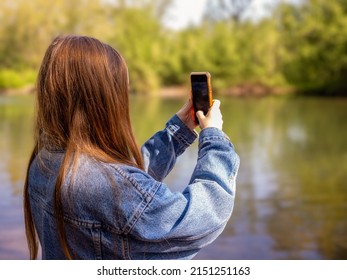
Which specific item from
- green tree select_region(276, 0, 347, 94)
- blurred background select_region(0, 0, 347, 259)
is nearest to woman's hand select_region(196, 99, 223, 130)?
blurred background select_region(0, 0, 347, 259)

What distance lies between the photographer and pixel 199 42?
112ft

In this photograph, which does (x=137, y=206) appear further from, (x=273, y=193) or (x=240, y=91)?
(x=240, y=91)

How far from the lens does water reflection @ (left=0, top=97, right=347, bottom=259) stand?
3863 mm

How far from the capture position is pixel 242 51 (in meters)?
32.8

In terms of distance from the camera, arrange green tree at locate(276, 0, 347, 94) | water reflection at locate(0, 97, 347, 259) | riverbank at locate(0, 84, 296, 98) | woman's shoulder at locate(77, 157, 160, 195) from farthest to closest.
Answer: riverbank at locate(0, 84, 296, 98) < green tree at locate(276, 0, 347, 94) < water reflection at locate(0, 97, 347, 259) < woman's shoulder at locate(77, 157, 160, 195)

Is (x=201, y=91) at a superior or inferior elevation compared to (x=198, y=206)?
superior

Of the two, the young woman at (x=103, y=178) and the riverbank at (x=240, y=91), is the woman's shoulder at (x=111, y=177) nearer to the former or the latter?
the young woman at (x=103, y=178)

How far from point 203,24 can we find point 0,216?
33.6 meters

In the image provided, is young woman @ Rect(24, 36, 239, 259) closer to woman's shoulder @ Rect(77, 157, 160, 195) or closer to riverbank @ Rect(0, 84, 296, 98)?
woman's shoulder @ Rect(77, 157, 160, 195)

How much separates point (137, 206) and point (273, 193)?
4759mm

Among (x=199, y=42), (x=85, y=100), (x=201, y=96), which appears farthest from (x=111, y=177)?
(x=199, y=42)

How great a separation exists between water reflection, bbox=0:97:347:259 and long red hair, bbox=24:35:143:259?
275 centimetres

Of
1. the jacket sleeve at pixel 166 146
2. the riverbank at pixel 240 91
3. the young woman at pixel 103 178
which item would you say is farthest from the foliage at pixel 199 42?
the young woman at pixel 103 178
